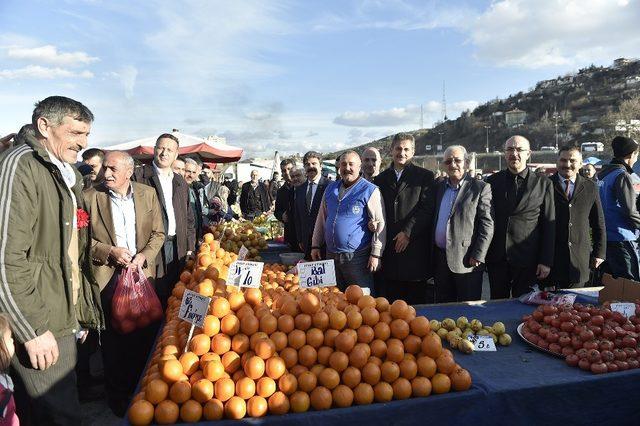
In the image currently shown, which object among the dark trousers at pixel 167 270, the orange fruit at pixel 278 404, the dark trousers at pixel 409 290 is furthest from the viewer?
the dark trousers at pixel 409 290

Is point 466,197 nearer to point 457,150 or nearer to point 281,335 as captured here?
point 457,150

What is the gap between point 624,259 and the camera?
4676 millimetres

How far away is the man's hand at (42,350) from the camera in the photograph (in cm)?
186

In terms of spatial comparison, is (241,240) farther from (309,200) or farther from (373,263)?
(373,263)

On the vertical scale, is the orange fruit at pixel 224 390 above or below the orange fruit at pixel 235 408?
above

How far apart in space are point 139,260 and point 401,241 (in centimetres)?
224

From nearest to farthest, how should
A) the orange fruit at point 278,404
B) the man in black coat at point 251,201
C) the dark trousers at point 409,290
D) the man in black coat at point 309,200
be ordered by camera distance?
the orange fruit at point 278,404 < the dark trousers at point 409,290 < the man in black coat at point 309,200 < the man in black coat at point 251,201

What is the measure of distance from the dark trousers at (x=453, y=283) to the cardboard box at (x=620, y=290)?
932 mm

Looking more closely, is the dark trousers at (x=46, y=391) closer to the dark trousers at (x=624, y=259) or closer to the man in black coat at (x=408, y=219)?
the man in black coat at (x=408, y=219)

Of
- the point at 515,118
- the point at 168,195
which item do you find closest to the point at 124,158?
the point at 168,195

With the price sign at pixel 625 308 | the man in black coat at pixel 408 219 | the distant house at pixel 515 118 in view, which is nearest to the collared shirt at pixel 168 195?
the man in black coat at pixel 408 219

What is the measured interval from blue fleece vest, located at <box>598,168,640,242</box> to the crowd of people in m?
0.01

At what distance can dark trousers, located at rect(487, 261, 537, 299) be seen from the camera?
3.91m

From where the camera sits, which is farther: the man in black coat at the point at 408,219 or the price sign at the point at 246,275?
the man in black coat at the point at 408,219
